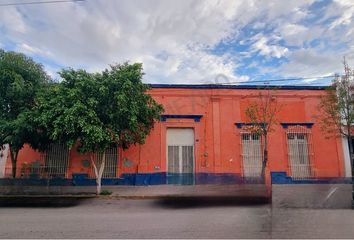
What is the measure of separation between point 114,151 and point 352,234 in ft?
42.9

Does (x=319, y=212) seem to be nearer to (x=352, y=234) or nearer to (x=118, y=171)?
(x=352, y=234)

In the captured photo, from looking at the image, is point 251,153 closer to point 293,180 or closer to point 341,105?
point 293,180

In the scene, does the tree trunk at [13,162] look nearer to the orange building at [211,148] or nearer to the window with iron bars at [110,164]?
the orange building at [211,148]

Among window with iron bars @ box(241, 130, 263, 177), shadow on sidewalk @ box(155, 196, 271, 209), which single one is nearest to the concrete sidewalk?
shadow on sidewalk @ box(155, 196, 271, 209)

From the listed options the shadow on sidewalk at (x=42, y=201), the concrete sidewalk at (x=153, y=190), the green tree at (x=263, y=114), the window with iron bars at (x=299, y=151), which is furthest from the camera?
the window with iron bars at (x=299, y=151)

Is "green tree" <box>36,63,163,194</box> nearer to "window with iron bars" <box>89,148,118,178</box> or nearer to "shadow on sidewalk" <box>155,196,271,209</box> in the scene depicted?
"window with iron bars" <box>89,148,118,178</box>

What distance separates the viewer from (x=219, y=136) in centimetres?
1692

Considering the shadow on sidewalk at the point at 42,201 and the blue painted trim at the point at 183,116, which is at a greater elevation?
the blue painted trim at the point at 183,116

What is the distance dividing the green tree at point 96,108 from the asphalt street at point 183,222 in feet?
12.9

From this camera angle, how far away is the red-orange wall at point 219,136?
16.5 m

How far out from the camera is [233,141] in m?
17.0

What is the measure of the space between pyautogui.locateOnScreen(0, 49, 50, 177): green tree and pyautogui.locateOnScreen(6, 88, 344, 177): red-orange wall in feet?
11.2

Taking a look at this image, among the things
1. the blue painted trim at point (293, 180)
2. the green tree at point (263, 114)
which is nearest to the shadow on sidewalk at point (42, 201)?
the green tree at point (263, 114)

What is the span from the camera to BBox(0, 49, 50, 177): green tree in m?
13.0
